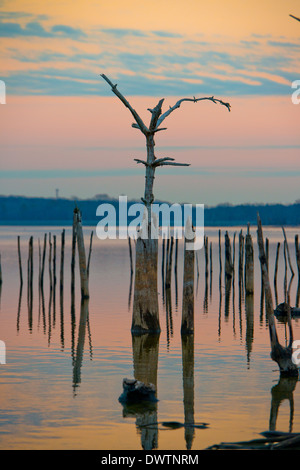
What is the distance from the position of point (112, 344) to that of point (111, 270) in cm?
2539

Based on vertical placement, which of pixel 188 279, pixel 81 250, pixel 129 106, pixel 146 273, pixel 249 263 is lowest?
pixel 188 279

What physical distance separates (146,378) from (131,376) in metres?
0.29

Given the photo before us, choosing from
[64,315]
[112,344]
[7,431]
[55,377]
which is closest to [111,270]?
[64,315]

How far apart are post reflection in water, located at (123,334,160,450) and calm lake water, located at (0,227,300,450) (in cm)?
2

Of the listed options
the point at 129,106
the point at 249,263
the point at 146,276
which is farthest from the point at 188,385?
the point at 249,263

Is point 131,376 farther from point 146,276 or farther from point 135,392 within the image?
point 146,276

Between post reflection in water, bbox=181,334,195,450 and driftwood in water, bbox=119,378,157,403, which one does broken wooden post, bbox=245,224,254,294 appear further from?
driftwood in water, bbox=119,378,157,403

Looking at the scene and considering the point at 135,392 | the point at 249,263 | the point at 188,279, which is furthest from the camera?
the point at 249,263

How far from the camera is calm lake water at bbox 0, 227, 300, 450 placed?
29.8 ft

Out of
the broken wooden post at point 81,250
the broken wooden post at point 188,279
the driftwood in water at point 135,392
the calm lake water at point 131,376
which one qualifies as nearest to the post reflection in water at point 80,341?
the calm lake water at point 131,376

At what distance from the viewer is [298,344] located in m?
14.9

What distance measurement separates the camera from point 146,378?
40.5 feet


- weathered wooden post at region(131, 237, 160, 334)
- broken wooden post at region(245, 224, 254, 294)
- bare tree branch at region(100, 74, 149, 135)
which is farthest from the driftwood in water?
broken wooden post at region(245, 224, 254, 294)
